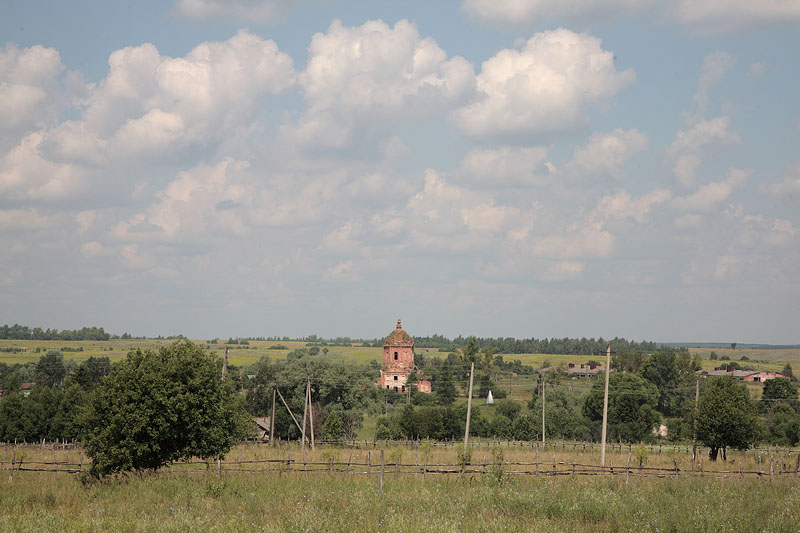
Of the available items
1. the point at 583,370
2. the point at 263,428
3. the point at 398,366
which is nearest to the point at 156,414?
the point at 263,428

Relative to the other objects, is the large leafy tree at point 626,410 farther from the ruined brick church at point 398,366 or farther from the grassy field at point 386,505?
the grassy field at point 386,505

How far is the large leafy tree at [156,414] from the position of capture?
2392 centimetres

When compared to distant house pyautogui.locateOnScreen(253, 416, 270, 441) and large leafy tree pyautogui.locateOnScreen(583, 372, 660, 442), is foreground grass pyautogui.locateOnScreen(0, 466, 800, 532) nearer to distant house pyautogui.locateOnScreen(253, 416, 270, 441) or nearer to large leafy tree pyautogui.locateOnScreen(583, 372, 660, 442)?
distant house pyautogui.locateOnScreen(253, 416, 270, 441)

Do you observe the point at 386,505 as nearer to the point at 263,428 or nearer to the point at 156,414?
the point at 156,414

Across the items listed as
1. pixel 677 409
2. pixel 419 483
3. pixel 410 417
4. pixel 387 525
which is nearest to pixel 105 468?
pixel 419 483

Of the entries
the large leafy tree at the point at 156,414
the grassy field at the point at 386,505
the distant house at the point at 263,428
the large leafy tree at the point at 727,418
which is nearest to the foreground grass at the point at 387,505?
the grassy field at the point at 386,505

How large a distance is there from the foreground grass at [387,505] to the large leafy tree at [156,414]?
Answer: 1.64 metres

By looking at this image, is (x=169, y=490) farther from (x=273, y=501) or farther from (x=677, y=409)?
(x=677, y=409)

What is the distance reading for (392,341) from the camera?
351 ft

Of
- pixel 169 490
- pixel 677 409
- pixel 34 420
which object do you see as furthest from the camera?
pixel 677 409

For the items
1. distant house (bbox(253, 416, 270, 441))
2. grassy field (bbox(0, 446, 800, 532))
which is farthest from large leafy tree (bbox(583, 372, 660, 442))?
grassy field (bbox(0, 446, 800, 532))

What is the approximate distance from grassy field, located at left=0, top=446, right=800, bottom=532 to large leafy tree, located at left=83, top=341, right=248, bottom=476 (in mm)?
1241

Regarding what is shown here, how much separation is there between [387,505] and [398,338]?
89.2 m

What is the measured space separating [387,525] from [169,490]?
28.8ft
